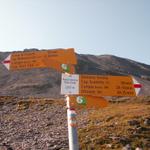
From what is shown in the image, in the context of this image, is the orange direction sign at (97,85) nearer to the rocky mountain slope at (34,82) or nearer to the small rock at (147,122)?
the small rock at (147,122)

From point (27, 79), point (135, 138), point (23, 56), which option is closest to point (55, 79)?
point (27, 79)

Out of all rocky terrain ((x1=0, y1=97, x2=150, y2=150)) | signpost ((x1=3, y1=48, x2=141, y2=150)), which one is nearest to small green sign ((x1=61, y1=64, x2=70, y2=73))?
signpost ((x1=3, y1=48, x2=141, y2=150))

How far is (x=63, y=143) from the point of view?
1124 inches

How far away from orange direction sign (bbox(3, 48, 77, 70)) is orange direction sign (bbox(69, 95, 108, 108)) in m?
1.28

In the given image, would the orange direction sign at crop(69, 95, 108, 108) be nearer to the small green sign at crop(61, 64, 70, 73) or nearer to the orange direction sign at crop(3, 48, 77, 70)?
the small green sign at crop(61, 64, 70, 73)

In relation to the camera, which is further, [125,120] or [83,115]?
[83,115]

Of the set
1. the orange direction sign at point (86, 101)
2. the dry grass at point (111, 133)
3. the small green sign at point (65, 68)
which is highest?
the small green sign at point (65, 68)

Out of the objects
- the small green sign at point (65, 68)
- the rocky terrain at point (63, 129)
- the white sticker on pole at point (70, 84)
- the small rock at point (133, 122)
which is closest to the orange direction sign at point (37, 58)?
the small green sign at point (65, 68)

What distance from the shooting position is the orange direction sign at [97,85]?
11188 millimetres

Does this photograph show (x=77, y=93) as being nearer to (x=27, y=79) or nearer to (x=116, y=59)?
(x=27, y=79)

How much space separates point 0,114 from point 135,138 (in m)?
20.0

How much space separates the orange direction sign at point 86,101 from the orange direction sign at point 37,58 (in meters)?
1.28

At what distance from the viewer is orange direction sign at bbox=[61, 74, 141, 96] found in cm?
1119

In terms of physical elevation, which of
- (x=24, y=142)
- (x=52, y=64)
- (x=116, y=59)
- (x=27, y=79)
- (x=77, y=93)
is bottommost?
(x=24, y=142)
